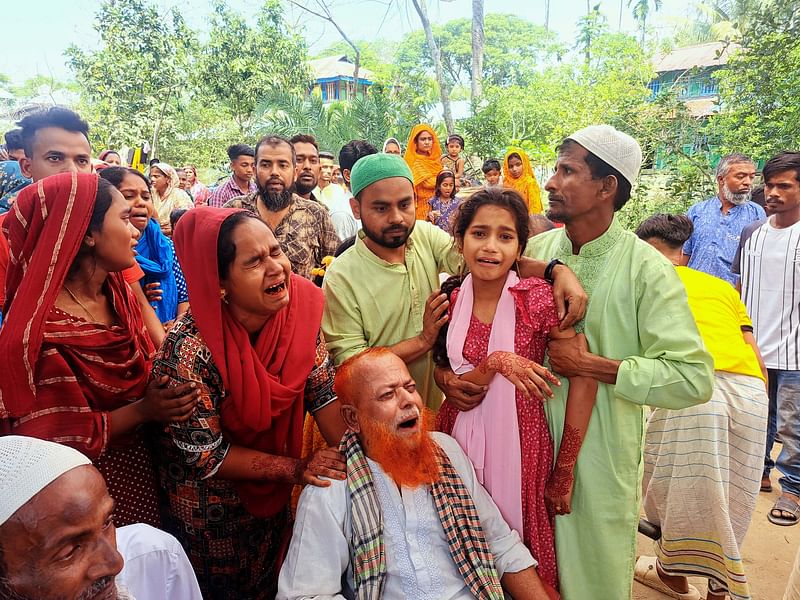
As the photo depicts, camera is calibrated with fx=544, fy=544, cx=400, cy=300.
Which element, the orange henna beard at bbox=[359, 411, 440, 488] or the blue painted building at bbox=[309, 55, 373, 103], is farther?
the blue painted building at bbox=[309, 55, 373, 103]

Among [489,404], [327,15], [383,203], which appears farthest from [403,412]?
[327,15]

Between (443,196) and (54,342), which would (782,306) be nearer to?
(54,342)

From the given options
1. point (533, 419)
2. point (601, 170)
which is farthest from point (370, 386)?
point (601, 170)

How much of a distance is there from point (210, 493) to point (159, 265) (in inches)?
73.2

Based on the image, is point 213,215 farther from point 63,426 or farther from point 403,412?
point 403,412

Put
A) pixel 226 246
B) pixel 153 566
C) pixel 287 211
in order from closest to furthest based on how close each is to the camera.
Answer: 1. pixel 153 566
2. pixel 226 246
3. pixel 287 211

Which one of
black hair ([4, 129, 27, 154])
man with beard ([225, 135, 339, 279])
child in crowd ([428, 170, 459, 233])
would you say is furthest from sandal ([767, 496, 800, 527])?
black hair ([4, 129, 27, 154])

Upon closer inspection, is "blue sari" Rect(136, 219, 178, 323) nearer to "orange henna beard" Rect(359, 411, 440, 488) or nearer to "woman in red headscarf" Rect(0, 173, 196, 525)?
"woman in red headscarf" Rect(0, 173, 196, 525)

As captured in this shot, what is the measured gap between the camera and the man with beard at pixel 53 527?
118 cm

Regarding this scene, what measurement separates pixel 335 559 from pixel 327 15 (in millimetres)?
26796

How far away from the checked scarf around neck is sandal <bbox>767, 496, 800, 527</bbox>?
3.27 metres

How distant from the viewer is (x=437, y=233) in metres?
3.01

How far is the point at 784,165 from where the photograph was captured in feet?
14.4

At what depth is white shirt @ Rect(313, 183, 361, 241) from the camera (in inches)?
246
